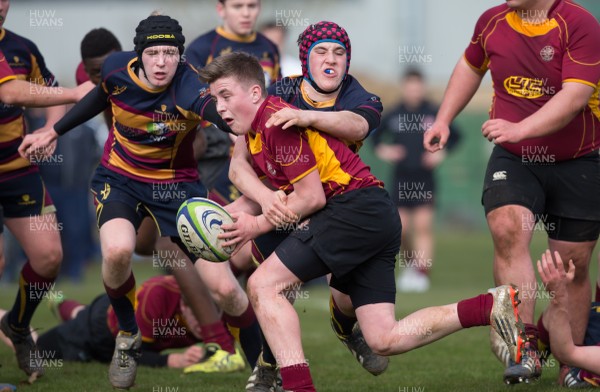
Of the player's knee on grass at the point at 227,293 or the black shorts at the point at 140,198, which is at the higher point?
the black shorts at the point at 140,198

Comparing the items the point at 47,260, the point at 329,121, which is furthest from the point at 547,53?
the point at 47,260

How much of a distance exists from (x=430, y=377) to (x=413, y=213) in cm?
780

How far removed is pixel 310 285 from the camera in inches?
562

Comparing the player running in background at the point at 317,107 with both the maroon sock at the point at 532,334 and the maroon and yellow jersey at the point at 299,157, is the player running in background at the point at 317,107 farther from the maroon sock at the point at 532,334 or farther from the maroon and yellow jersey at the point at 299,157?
the maroon sock at the point at 532,334

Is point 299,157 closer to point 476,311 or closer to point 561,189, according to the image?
point 476,311

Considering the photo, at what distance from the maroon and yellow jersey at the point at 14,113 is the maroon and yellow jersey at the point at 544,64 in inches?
125

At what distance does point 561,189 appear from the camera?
6371mm

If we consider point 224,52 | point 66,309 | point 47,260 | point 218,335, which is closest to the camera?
point 47,260

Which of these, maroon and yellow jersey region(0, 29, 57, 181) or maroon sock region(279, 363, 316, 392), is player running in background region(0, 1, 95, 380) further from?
maroon sock region(279, 363, 316, 392)

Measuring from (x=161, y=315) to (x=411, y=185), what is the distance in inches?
316

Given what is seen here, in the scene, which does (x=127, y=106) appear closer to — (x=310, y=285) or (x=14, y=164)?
(x=14, y=164)

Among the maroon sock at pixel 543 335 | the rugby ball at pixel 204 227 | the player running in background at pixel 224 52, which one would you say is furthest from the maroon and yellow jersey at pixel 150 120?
the maroon sock at pixel 543 335

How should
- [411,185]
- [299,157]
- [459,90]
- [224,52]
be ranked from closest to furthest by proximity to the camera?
[299,157] < [459,90] < [224,52] < [411,185]

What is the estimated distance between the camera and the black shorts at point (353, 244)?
17.8 ft
